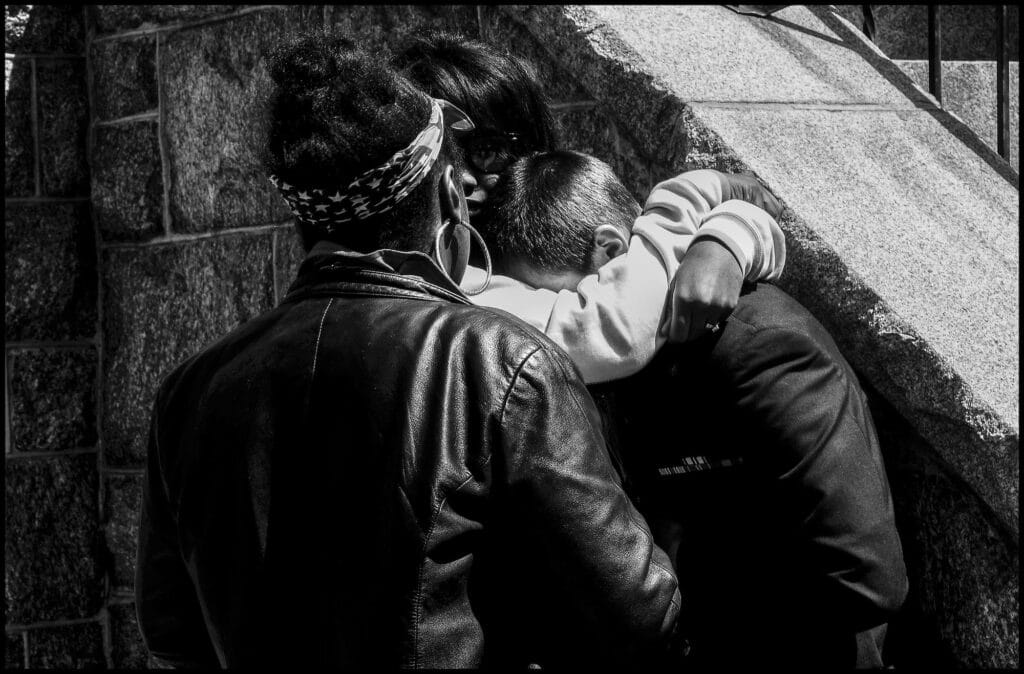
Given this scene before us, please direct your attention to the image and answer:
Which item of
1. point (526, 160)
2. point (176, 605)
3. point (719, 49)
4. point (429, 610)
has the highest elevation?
point (719, 49)

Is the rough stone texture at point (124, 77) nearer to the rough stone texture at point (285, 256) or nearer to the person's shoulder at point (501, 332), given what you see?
the rough stone texture at point (285, 256)

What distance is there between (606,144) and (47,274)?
7.43 feet

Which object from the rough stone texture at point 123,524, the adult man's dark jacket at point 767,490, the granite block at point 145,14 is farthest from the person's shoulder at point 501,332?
the rough stone texture at point 123,524

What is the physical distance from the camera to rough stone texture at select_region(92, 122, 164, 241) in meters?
3.58

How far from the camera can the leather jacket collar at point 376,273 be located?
1570 mm

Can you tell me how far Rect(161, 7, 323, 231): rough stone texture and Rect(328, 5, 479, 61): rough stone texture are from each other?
17 cm

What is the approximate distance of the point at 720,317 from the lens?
176cm

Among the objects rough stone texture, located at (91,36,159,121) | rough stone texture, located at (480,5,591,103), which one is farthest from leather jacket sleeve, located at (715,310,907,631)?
rough stone texture, located at (91,36,159,121)

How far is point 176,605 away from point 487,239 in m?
0.95

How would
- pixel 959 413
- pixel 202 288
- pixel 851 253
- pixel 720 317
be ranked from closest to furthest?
1. pixel 720 317
2. pixel 959 413
3. pixel 851 253
4. pixel 202 288

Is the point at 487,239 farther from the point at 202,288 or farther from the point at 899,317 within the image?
the point at 202,288

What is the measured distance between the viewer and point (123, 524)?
11.9ft

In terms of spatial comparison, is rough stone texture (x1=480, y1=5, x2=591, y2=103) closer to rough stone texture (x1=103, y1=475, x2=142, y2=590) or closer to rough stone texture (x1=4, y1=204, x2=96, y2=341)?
rough stone texture (x1=4, y1=204, x2=96, y2=341)

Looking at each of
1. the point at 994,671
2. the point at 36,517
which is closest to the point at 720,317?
the point at 994,671
